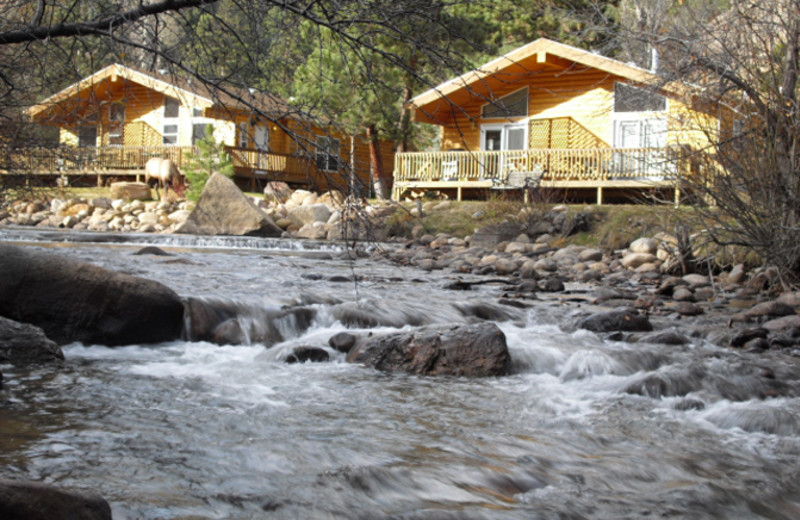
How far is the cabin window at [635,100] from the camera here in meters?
13.2

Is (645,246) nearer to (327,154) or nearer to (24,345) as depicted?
(24,345)

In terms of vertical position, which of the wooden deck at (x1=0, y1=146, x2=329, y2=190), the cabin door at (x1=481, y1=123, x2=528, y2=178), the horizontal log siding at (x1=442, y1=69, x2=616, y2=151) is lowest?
the wooden deck at (x1=0, y1=146, x2=329, y2=190)

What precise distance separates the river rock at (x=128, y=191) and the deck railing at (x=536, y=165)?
9668 millimetres

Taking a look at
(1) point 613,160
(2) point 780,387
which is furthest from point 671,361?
(1) point 613,160

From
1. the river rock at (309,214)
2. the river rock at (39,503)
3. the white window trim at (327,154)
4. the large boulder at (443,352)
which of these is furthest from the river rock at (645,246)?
the river rock at (39,503)

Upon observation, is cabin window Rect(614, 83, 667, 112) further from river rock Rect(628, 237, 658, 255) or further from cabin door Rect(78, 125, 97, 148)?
cabin door Rect(78, 125, 97, 148)

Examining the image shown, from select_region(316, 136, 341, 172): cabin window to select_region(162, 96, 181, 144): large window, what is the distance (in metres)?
31.1

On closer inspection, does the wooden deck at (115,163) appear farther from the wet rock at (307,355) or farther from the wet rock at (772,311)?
the wet rock at (772,311)

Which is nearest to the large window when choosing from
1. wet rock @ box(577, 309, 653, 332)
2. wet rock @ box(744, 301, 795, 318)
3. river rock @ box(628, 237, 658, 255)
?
river rock @ box(628, 237, 658, 255)

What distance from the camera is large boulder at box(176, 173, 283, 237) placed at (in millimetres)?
19625

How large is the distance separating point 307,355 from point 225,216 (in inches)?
555

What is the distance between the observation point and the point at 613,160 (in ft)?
66.6

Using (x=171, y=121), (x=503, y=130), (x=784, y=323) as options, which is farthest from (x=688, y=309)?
(x=171, y=121)

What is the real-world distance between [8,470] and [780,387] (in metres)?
5.28
